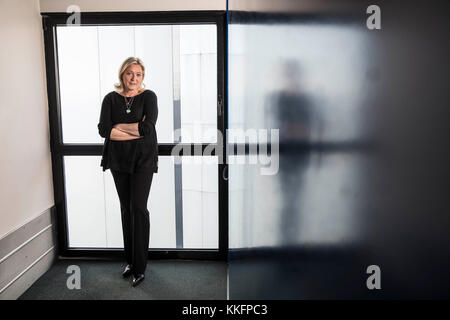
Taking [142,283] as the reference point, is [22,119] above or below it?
above

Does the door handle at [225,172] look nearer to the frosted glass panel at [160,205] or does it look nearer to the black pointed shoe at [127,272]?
the frosted glass panel at [160,205]

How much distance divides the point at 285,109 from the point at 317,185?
54mm

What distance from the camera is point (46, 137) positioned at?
2.09 meters

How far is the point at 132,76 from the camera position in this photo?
183cm

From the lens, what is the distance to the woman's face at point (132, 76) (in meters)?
1.82

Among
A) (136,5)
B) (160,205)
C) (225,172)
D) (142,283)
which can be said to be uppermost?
(136,5)

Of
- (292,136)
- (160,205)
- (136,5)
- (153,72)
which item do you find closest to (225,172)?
(160,205)

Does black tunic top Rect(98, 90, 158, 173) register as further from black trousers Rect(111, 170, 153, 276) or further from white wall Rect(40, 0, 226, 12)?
white wall Rect(40, 0, 226, 12)

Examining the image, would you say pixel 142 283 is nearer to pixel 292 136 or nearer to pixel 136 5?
pixel 136 5

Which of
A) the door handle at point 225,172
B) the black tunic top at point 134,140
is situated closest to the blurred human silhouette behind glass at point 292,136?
the black tunic top at point 134,140

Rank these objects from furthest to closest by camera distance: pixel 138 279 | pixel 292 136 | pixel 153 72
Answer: pixel 153 72
pixel 138 279
pixel 292 136

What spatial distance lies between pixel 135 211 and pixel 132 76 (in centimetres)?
69
